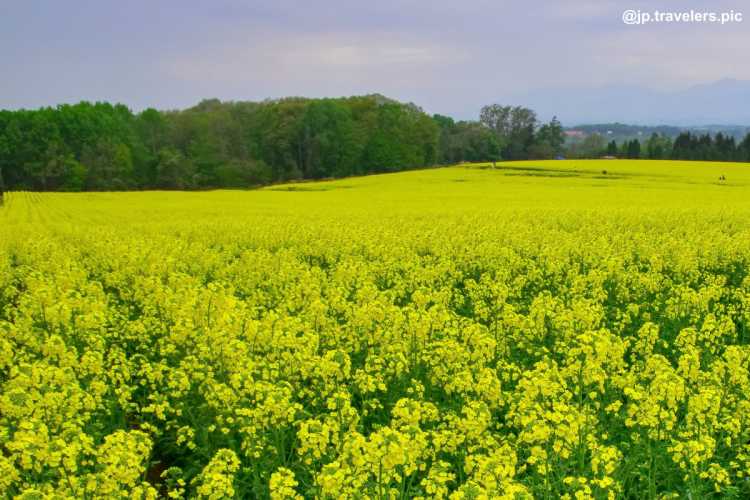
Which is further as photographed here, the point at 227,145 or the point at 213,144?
the point at 227,145

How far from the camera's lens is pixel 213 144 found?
9606cm

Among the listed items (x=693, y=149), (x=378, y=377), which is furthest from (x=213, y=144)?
(x=378, y=377)

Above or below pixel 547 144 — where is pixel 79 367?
below

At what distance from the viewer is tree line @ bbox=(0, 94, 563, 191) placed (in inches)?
3374

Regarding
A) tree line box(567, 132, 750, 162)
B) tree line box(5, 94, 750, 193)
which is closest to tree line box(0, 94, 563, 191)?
tree line box(5, 94, 750, 193)

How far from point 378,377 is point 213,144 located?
95.1 metres

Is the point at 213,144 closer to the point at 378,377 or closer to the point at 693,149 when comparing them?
the point at 693,149

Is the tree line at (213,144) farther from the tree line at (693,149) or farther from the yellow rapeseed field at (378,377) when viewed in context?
the yellow rapeseed field at (378,377)

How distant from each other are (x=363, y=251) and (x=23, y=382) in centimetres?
1136

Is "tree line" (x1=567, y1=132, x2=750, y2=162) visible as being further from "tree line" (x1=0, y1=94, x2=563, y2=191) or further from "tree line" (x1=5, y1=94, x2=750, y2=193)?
"tree line" (x1=0, y1=94, x2=563, y2=191)

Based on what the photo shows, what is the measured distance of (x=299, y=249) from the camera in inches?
670

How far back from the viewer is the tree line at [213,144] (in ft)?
281

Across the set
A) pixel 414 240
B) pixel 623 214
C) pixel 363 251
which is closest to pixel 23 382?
pixel 363 251

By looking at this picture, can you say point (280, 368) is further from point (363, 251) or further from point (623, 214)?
point (623, 214)
